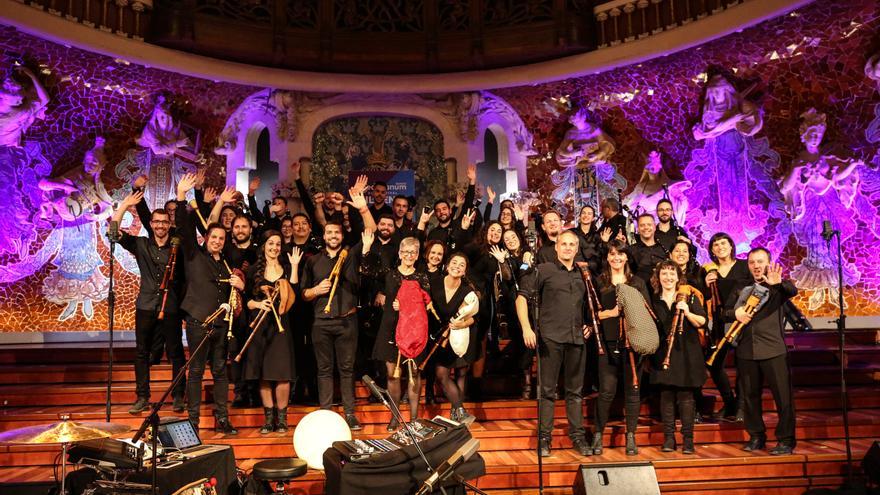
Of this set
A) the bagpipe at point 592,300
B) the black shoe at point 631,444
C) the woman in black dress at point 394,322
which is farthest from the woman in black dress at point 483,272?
the black shoe at point 631,444

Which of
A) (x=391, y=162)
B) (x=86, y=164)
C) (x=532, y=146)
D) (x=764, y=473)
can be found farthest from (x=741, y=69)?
(x=86, y=164)

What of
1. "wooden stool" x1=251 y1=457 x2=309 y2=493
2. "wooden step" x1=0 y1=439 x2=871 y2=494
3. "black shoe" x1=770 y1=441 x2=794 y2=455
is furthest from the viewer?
"black shoe" x1=770 y1=441 x2=794 y2=455

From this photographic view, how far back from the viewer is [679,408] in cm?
533

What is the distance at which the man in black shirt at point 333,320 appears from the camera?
5.55m

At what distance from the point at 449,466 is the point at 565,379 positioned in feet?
5.94

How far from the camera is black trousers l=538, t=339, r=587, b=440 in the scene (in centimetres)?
518

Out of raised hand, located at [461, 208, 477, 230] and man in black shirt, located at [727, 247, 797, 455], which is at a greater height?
raised hand, located at [461, 208, 477, 230]

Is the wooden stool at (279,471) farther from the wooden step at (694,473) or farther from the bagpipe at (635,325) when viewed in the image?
the bagpipe at (635,325)

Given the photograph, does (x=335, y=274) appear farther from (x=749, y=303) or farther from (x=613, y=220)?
(x=749, y=303)

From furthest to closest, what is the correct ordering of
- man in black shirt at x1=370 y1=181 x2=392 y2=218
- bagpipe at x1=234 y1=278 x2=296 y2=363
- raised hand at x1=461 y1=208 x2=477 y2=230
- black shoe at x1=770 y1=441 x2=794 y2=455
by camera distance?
man in black shirt at x1=370 y1=181 x2=392 y2=218 → raised hand at x1=461 y1=208 x2=477 y2=230 → bagpipe at x1=234 y1=278 x2=296 y2=363 → black shoe at x1=770 y1=441 x2=794 y2=455

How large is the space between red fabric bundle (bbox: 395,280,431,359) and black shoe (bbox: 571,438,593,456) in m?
1.27

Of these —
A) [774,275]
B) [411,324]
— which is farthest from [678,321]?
[411,324]

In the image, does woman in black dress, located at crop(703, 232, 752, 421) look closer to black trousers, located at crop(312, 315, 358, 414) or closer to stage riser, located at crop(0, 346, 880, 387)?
stage riser, located at crop(0, 346, 880, 387)

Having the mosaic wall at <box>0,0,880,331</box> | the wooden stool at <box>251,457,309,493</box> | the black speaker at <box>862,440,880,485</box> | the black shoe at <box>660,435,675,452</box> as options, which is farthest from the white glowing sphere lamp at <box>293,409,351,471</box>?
the mosaic wall at <box>0,0,880,331</box>
